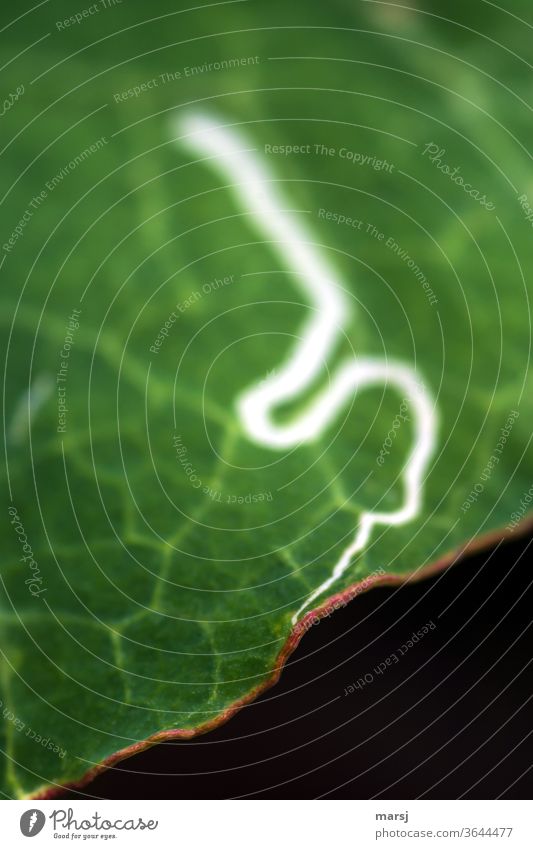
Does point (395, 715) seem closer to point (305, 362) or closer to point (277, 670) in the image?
point (277, 670)

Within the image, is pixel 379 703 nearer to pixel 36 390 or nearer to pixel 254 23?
pixel 36 390

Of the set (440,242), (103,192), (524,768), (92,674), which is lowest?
(524,768)

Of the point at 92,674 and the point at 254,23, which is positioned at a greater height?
the point at 254,23

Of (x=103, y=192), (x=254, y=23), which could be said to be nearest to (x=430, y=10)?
(x=254, y=23)
